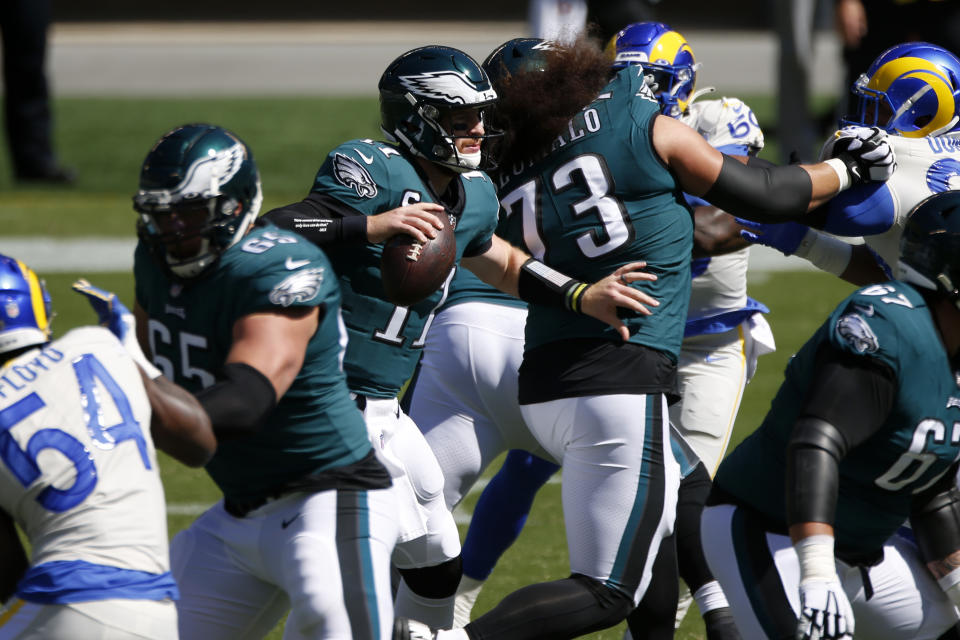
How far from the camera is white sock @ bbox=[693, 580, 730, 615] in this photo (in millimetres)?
4191

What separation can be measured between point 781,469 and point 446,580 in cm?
104

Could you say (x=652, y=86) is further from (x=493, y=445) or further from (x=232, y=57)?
(x=232, y=57)

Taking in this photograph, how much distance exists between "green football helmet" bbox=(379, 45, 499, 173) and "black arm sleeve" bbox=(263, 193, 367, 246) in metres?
0.31

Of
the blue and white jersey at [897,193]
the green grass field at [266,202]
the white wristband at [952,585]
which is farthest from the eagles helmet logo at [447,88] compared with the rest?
the green grass field at [266,202]

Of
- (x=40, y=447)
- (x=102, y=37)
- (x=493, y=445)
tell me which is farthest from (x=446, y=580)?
(x=102, y=37)

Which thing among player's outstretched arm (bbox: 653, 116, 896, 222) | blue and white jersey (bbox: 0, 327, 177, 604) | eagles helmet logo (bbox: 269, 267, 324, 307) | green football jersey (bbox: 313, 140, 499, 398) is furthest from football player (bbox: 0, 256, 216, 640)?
player's outstretched arm (bbox: 653, 116, 896, 222)

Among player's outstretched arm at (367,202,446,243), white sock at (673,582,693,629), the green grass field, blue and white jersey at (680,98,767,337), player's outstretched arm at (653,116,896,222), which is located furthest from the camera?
the green grass field

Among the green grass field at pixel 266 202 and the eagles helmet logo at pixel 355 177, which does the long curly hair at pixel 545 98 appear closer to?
the eagles helmet logo at pixel 355 177

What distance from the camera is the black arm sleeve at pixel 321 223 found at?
3.53 meters

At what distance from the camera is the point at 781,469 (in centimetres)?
344

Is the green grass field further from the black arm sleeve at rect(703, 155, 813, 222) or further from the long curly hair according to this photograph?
the long curly hair

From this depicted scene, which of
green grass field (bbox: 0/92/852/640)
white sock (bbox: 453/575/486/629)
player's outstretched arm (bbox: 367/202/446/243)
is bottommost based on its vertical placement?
green grass field (bbox: 0/92/852/640)

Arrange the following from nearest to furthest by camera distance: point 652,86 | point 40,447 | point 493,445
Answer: point 40,447, point 493,445, point 652,86

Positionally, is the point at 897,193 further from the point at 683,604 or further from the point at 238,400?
the point at 238,400
